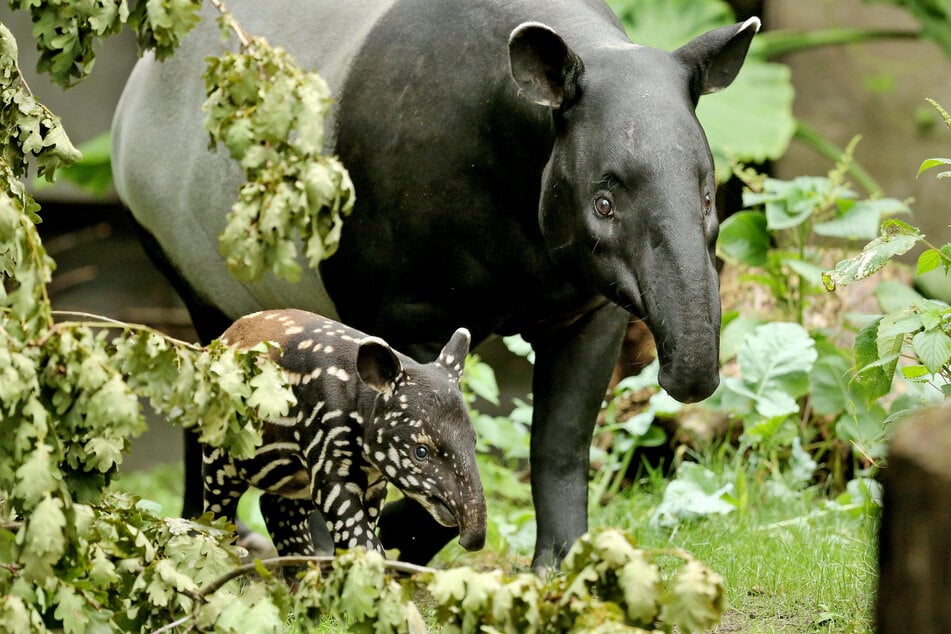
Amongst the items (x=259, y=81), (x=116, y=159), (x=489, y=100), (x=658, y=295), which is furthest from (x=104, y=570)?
(x=116, y=159)

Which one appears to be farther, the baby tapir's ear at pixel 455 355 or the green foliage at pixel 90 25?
the baby tapir's ear at pixel 455 355

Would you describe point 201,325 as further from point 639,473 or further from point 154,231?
point 639,473

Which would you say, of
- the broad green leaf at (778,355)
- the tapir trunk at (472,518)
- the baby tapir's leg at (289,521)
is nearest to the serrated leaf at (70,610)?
the tapir trunk at (472,518)

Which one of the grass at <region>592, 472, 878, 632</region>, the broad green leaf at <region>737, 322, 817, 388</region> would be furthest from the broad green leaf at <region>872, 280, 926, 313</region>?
the grass at <region>592, 472, 878, 632</region>

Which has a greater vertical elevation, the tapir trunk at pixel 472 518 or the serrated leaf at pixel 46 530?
the serrated leaf at pixel 46 530

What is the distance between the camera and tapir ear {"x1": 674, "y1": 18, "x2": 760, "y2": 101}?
410cm

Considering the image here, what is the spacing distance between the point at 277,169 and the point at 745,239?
174 inches

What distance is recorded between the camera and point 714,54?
4113 millimetres

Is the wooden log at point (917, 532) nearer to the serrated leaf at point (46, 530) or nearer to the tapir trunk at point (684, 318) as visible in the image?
the tapir trunk at point (684, 318)

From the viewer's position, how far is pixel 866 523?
15.8ft

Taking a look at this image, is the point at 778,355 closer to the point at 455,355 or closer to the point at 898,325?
the point at 898,325

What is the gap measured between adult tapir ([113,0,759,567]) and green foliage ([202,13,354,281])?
1114mm

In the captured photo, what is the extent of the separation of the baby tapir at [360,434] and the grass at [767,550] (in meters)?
0.42

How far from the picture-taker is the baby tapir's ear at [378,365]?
3.51 metres
